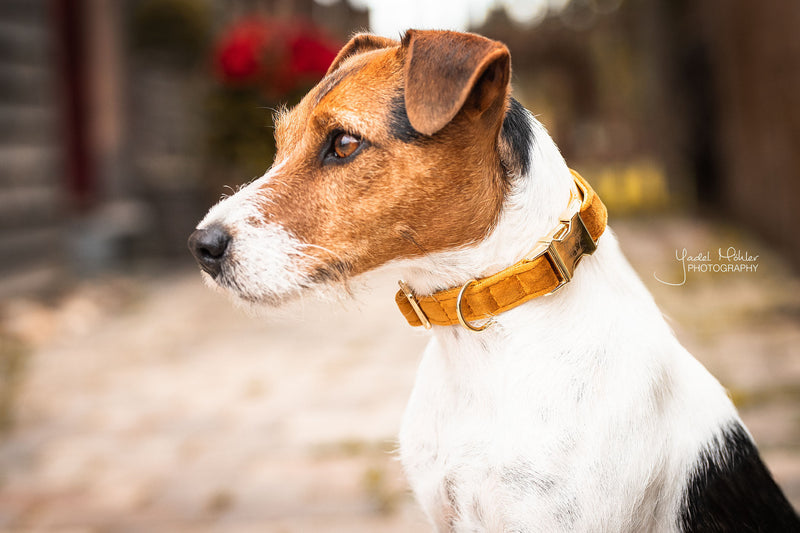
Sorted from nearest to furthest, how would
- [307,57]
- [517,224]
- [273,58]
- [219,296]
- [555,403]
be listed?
1. [555,403]
2. [517,224]
3. [219,296]
4. [307,57]
5. [273,58]

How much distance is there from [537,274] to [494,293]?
0.10m

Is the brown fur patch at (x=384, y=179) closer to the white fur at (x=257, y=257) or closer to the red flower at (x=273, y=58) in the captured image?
the white fur at (x=257, y=257)

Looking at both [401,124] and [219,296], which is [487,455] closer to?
[401,124]

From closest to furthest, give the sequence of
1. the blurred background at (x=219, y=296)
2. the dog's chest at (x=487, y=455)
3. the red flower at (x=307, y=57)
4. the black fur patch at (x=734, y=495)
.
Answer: the dog's chest at (x=487, y=455)
the black fur patch at (x=734, y=495)
the blurred background at (x=219, y=296)
the red flower at (x=307, y=57)

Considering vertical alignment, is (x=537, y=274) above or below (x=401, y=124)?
below

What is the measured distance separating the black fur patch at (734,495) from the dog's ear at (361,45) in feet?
4.12

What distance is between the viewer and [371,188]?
5.44 ft

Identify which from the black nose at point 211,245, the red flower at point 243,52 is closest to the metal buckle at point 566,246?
the black nose at point 211,245

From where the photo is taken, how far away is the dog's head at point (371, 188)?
5.26ft

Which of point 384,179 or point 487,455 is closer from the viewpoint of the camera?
point 487,455

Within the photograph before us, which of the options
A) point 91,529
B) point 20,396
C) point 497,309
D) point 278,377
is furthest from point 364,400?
point 497,309

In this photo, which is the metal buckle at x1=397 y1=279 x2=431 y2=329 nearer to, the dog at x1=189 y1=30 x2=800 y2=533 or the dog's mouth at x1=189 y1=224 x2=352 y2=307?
the dog at x1=189 y1=30 x2=800 y2=533

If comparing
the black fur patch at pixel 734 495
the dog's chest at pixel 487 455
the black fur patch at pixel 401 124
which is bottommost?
the black fur patch at pixel 734 495

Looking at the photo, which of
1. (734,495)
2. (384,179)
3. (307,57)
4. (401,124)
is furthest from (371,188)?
(307,57)
